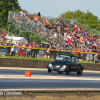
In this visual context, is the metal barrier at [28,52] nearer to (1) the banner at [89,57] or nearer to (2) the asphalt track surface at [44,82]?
(1) the banner at [89,57]

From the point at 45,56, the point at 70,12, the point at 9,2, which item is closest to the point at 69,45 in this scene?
the point at 45,56

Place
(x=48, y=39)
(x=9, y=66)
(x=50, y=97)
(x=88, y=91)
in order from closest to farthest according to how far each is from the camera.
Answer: (x=50, y=97) < (x=88, y=91) < (x=9, y=66) < (x=48, y=39)

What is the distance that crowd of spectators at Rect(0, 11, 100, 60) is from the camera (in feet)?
108

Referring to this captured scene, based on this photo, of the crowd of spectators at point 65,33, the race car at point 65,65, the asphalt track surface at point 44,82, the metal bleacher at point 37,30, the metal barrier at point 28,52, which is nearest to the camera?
the asphalt track surface at point 44,82

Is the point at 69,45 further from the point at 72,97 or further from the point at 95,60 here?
the point at 72,97

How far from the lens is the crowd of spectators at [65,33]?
33.0 meters

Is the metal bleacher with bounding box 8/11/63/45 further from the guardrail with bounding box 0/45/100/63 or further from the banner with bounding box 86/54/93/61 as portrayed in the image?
the banner with bounding box 86/54/93/61

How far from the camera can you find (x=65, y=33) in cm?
3625

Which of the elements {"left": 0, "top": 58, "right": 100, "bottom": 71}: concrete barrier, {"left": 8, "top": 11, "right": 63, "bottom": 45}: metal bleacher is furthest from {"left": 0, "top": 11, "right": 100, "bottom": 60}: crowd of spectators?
{"left": 0, "top": 58, "right": 100, "bottom": 71}: concrete barrier

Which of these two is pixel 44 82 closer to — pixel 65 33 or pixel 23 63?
pixel 23 63

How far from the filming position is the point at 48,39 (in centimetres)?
3466

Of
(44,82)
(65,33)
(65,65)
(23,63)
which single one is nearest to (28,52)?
(23,63)

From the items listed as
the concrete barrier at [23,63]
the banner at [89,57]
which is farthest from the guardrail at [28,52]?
the concrete barrier at [23,63]

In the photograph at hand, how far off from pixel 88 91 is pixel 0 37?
2516cm
